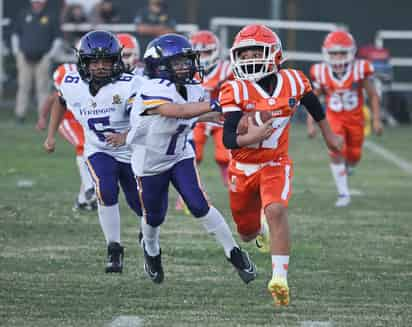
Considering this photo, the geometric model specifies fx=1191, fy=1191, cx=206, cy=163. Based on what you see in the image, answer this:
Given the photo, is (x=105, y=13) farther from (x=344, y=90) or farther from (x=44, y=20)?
(x=344, y=90)

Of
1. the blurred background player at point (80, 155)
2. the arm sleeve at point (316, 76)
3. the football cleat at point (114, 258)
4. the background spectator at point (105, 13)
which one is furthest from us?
Result: the background spectator at point (105, 13)

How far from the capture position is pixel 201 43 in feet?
34.7

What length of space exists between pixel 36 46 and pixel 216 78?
7253 mm

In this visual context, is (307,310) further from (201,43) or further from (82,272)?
(201,43)

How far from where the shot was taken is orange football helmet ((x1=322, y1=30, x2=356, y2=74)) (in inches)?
424

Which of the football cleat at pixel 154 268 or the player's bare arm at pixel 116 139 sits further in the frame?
the player's bare arm at pixel 116 139

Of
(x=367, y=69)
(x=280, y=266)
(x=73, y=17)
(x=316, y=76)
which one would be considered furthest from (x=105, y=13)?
(x=280, y=266)

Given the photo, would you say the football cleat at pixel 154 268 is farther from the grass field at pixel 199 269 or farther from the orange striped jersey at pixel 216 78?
the orange striped jersey at pixel 216 78

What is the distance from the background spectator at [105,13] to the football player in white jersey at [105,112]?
1180cm

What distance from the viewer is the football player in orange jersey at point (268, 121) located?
6.16 meters

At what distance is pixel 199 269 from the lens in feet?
23.6

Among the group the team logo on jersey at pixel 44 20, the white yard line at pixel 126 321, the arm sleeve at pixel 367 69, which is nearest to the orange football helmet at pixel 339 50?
the arm sleeve at pixel 367 69

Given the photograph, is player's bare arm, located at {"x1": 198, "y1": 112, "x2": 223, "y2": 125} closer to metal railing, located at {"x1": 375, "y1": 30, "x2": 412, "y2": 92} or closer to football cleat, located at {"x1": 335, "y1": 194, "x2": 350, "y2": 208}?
football cleat, located at {"x1": 335, "y1": 194, "x2": 350, "y2": 208}

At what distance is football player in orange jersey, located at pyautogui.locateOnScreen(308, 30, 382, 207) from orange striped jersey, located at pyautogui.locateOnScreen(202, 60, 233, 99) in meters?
0.92
